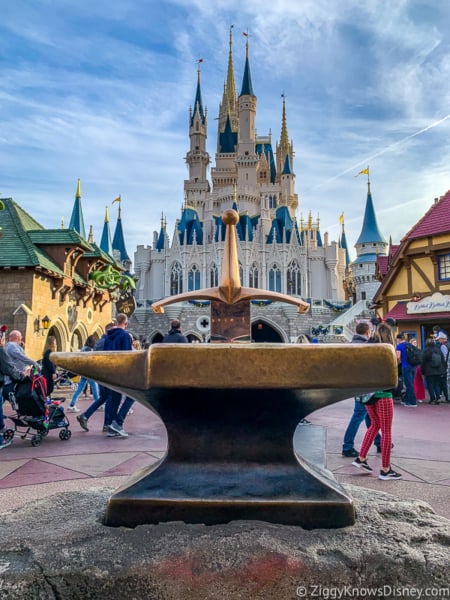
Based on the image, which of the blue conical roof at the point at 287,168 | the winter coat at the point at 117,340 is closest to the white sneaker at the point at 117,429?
the winter coat at the point at 117,340

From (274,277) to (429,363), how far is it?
39.1 metres

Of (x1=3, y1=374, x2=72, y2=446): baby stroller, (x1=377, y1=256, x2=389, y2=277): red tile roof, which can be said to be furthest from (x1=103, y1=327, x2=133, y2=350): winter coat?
(x1=377, y1=256, x2=389, y2=277): red tile roof

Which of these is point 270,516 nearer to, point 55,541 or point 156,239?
point 55,541

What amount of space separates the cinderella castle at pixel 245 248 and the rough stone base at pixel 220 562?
38844mm

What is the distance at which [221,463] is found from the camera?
2541 mm

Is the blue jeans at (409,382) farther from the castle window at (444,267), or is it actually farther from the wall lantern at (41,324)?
the wall lantern at (41,324)

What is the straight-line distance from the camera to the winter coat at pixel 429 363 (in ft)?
36.4

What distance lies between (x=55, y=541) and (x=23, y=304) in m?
14.5

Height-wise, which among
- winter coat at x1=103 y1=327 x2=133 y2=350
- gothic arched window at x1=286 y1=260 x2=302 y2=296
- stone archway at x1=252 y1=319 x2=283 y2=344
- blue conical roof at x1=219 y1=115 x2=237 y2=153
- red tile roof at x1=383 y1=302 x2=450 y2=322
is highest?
blue conical roof at x1=219 y1=115 x2=237 y2=153

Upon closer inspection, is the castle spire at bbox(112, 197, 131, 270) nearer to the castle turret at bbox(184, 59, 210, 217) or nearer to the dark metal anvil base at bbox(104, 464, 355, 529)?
the castle turret at bbox(184, 59, 210, 217)

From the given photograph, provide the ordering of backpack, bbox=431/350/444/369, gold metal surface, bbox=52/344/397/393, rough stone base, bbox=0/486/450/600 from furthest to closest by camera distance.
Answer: backpack, bbox=431/350/444/369
gold metal surface, bbox=52/344/397/393
rough stone base, bbox=0/486/450/600

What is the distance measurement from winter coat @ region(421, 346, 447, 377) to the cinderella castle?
29.7 m

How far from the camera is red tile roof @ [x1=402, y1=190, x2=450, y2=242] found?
55.2 feet

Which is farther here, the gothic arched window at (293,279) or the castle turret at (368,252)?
the gothic arched window at (293,279)
